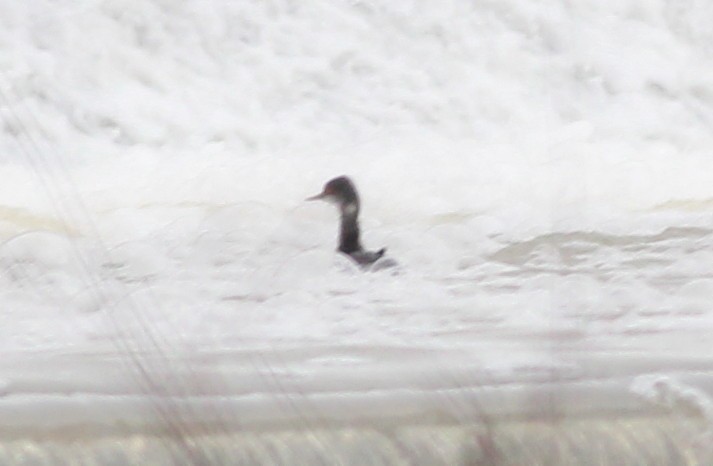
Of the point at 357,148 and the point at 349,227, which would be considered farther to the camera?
the point at 357,148

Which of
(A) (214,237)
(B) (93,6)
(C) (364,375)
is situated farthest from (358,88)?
(C) (364,375)

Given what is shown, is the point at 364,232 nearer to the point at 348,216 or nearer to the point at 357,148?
the point at 348,216

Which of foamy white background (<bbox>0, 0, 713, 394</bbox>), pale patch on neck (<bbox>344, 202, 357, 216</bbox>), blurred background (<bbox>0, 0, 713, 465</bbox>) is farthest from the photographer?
pale patch on neck (<bbox>344, 202, 357, 216</bbox>)

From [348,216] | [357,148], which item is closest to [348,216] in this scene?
[348,216]

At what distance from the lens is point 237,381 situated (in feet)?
2.42

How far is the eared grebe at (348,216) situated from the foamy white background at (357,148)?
0.06 feet

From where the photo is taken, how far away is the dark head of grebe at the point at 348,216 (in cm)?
113

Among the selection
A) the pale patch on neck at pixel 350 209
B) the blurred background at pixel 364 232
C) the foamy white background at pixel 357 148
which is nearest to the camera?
the blurred background at pixel 364 232

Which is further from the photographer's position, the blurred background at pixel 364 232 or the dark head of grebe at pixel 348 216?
the dark head of grebe at pixel 348 216

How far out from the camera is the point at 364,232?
49.9 inches

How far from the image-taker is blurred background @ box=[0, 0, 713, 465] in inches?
28.0

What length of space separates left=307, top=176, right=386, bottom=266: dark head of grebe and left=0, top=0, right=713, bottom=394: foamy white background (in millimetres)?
19

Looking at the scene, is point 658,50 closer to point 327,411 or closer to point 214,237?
point 214,237

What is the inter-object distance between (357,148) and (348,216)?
1.02 ft
